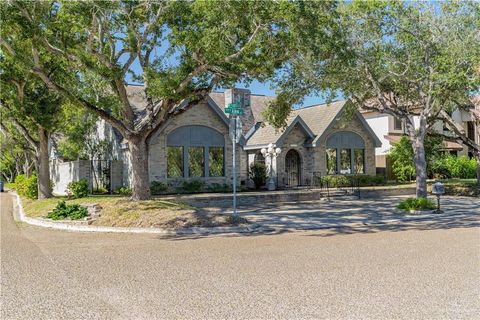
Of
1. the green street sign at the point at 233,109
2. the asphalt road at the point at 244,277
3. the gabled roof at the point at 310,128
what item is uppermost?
the gabled roof at the point at 310,128

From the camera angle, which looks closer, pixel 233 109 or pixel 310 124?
pixel 233 109

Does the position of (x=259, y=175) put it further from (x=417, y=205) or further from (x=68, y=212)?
(x=68, y=212)

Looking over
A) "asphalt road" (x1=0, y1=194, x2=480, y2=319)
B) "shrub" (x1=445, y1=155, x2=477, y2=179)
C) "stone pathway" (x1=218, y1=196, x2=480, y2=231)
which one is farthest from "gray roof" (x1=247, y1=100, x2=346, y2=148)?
"asphalt road" (x1=0, y1=194, x2=480, y2=319)

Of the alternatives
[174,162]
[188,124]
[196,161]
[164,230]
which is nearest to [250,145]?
[196,161]

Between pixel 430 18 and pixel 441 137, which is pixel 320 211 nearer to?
pixel 430 18

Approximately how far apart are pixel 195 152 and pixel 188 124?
1.62 metres

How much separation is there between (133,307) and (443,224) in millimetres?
11566

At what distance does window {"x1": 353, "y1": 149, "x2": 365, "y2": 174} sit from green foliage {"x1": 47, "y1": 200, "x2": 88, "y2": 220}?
20.0 metres

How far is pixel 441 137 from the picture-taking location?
2817cm

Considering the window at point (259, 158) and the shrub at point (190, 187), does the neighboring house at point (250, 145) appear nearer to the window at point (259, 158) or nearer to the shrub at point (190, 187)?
the window at point (259, 158)

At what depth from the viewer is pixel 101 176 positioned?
2706 centimetres

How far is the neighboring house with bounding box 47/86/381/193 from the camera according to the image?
82.0ft

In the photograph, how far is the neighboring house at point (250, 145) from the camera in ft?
82.0

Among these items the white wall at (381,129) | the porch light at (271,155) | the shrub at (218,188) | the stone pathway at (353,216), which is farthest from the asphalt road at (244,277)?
the white wall at (381,129)
